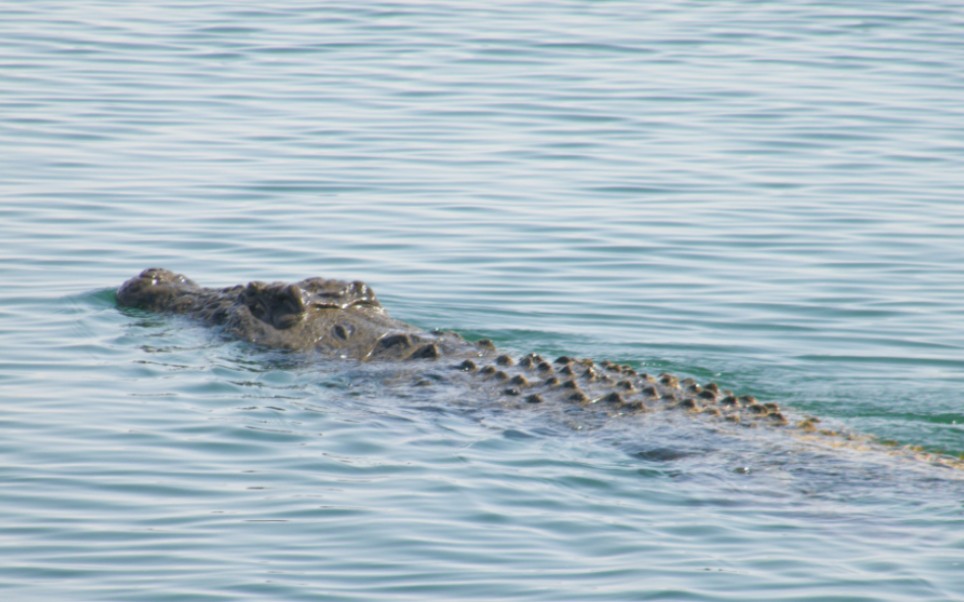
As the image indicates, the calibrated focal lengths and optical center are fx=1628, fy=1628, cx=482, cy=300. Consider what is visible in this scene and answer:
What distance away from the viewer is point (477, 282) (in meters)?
14.1

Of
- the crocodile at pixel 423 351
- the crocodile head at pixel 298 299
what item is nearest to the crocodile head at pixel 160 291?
the crocodile at pixel 423 351

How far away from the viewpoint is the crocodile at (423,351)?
970cm

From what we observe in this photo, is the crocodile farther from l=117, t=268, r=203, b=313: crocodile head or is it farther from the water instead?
the water

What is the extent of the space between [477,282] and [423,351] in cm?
316

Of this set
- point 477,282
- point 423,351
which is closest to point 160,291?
point 423,351

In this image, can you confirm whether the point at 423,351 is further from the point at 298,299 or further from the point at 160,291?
the point at 160,291

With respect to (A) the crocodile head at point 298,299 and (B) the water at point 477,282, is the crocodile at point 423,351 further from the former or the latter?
(B) the water at point 477,282

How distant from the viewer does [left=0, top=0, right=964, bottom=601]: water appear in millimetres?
7809

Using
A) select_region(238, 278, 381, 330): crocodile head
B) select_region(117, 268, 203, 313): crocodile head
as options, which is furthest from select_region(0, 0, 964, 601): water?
select_region(238, 278, 381, 330): crocodile head

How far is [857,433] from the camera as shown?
32.5ft

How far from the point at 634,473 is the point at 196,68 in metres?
16.7

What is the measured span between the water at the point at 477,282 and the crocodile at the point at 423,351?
0.77ft

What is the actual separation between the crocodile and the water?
234 millimetres

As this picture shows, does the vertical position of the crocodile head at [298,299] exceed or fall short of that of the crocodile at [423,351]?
it exceeds it
